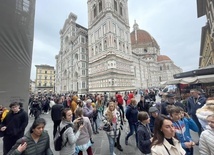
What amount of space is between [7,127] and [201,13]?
78.9ft

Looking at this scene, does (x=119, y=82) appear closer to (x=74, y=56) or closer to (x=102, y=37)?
(x=102, y=37)

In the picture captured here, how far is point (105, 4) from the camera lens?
97.4ft

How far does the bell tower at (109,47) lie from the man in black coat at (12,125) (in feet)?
79.5

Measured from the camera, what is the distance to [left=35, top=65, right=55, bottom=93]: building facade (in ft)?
217

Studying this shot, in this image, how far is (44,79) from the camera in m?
68.5

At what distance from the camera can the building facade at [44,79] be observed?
217 feet

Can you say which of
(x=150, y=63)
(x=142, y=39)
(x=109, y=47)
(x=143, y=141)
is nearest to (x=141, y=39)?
(x=142, y=39)

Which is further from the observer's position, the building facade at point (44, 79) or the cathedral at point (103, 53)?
the building facade at point (44, 79)

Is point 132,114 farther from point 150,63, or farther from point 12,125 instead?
point 150,63

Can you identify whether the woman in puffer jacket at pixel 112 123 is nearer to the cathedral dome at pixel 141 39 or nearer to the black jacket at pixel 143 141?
the black jacket at pixel 143 141

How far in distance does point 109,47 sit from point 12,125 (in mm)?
26111

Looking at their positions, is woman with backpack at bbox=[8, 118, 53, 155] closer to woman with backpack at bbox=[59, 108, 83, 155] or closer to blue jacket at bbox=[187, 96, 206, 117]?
woman with backpack at bbox=[59, 108, 83, 155]

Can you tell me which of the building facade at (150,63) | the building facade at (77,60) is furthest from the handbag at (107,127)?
the building facade at (150,63)

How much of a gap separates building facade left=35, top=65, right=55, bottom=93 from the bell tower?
46339 millimetres
